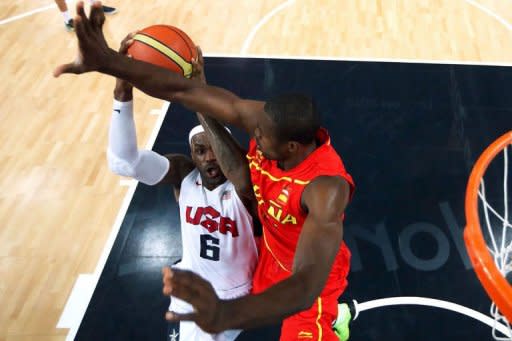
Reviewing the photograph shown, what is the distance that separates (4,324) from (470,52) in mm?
5757

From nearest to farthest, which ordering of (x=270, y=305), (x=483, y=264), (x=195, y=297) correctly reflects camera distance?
(x=195, y=297)
(x=270, y=305)
(x=483, y=264)

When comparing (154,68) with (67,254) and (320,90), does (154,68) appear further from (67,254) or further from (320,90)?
(320,90)

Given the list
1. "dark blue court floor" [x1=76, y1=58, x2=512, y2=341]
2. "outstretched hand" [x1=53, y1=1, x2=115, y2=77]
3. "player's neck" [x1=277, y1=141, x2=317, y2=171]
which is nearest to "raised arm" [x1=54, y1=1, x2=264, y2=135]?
"outstretched hand" [x1=53, y1=1, x2=115, y2=77]

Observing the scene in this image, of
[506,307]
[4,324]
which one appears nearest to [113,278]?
[4,324]

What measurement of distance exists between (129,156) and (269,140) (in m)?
0.94

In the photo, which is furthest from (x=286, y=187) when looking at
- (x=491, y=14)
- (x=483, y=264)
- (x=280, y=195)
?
(x=491, y=14)

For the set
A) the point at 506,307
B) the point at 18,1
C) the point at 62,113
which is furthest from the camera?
the point at 18,1

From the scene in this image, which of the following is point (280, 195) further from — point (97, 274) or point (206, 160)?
point (97, 274)

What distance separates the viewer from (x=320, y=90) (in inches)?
223

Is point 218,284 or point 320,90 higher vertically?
point 218,284

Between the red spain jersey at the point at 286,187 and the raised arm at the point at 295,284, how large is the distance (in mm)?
66

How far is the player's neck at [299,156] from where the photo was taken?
2096 mm

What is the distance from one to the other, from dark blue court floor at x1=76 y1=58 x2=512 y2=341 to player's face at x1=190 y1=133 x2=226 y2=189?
138 centimetres

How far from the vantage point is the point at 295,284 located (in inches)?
61.7
